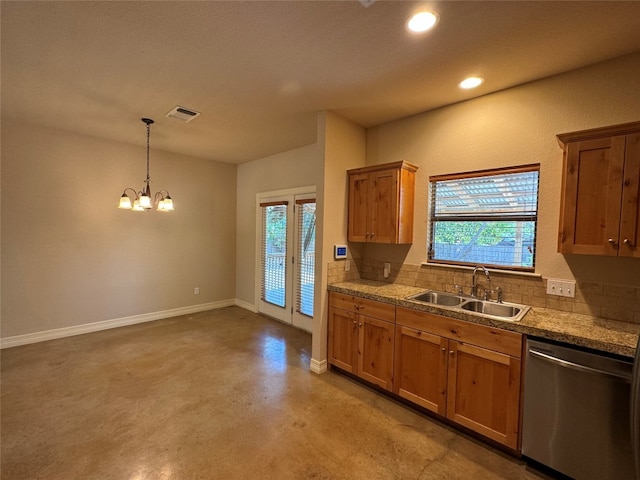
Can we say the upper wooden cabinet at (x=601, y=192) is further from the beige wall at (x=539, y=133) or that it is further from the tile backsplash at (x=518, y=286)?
the tile backsplash at (x=518, y=286)

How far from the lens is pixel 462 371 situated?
7.25ft

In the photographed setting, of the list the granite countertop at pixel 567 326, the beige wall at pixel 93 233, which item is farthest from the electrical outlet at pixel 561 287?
the beige wall at pixel 93 233

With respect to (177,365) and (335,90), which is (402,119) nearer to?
(335,90)

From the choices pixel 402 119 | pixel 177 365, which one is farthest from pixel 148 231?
pixel 402 119

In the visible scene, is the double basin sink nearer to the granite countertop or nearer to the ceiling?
the granite countertop

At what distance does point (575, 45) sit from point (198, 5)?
242 cm

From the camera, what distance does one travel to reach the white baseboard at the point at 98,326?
→ 3672mm

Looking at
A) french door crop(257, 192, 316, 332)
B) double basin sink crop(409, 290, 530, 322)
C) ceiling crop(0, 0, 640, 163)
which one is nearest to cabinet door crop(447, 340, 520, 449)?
double basin sink crop(409, 290, 530, 322)

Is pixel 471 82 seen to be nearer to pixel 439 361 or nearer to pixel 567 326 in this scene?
pixel 567 326

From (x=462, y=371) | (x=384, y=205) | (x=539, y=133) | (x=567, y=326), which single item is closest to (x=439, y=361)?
(x=462, y=371)

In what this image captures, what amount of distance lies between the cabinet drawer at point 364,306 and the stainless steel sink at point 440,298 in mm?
333

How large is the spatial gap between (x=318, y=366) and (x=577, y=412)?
215 cm

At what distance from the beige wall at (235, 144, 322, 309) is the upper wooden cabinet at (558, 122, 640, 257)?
2968mm

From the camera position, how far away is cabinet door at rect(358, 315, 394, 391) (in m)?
2.65
